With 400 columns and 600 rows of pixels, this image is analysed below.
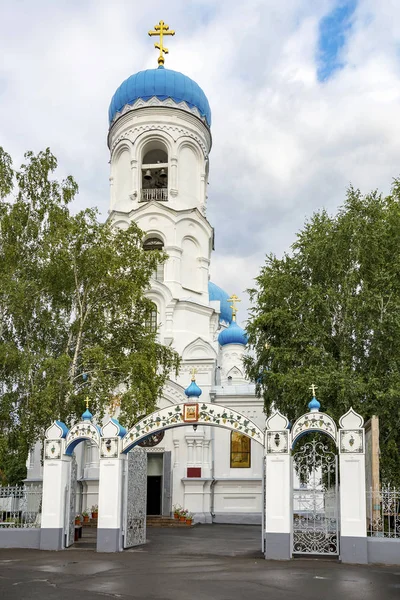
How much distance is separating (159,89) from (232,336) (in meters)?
12.9

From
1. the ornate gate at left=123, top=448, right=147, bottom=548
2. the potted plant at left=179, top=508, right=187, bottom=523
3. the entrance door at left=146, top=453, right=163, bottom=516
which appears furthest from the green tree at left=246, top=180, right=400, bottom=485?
the entrance door at left=146, top=453, right=163, bottom=516

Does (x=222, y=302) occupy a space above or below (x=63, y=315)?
above

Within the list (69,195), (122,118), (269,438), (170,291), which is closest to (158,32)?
(122,118)

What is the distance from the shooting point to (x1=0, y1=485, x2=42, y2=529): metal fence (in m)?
14.4

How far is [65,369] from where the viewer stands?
50.6 feet

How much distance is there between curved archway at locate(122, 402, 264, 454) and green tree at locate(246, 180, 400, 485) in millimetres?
2606

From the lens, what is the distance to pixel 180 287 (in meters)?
26.9

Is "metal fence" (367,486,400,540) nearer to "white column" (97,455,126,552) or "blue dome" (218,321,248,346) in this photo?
"white column" (97,455,126,552)

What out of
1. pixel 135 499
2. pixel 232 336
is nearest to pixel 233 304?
pixel 232 336

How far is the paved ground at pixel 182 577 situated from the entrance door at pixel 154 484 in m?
10.6

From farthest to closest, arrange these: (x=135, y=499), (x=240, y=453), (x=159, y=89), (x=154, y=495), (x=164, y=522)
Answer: (x=159, y=89) < (x=240, y=453) < (x=154, y=495) < (x=164, y=522) < (x=135, y=499)

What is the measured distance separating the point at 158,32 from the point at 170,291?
38.6ft

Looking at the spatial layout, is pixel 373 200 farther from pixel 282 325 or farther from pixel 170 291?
pixel 170 291

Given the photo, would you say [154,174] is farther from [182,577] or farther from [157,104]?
[182,577]
